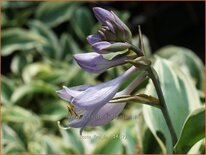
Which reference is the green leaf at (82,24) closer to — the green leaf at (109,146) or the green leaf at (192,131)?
the green leaf at (109,146)

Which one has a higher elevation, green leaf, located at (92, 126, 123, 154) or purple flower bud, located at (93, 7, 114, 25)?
purple flower bud, located at (93, 7, 114, 25)

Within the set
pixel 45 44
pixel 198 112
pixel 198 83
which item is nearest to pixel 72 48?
pixel 45 44

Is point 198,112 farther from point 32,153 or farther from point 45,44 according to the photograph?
point 45,44

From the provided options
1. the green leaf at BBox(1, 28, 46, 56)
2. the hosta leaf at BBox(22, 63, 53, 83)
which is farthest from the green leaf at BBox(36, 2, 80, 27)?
the hosta leaf at BBox(22, 63, 53, 83)

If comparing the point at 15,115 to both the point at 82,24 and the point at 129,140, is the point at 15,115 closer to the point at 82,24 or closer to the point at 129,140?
the point at 129,140

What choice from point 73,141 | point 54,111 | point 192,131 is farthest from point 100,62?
point 54,111

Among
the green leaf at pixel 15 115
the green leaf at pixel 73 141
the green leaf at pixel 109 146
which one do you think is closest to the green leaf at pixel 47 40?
the green leaf at pixel 15 115

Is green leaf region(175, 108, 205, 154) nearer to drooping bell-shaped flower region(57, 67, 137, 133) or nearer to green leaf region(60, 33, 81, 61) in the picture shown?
drooping bell-shaped flower region(57, 67, 137, 133)
